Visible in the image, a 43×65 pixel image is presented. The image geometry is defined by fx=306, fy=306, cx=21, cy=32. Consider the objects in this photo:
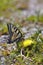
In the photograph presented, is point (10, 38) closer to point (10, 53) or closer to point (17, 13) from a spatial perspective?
point (10, 53)

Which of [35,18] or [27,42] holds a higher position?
[27,42]

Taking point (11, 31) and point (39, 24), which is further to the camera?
point (39, 24)

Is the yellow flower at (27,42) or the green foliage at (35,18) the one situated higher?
A: the yellow flower at (27,42)

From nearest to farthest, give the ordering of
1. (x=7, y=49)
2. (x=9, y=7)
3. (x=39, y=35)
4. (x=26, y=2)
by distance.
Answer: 1. (x=7, y=49)
2. (x=39, y=35)
3. (x=9, y=7)
4. (x=26, y=2)

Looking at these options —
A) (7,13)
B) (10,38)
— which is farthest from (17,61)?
(7,13)

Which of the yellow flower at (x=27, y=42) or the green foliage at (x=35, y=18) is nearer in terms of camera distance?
the yellow flower at (x=27, y=42)

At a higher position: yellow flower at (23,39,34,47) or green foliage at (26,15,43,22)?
yellow flower at (23,39,34,47)

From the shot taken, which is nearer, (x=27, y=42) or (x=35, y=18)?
(x=27, y=42)

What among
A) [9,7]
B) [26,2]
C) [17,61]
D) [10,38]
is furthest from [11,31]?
[26,2]

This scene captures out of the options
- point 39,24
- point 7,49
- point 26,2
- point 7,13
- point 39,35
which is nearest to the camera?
point 7,49

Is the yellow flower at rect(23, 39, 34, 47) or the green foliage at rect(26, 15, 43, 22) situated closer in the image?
the yellow flower at rect(23, 39, 34, 47)
